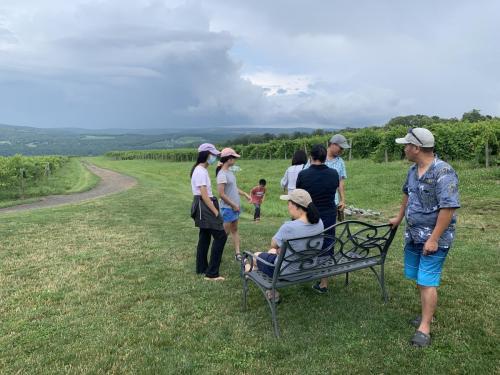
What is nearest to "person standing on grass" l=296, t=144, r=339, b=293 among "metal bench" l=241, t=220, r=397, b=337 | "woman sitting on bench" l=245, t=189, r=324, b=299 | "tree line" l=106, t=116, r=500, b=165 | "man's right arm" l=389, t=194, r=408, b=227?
"metal bench" l=241, t=220, r=397, b=337

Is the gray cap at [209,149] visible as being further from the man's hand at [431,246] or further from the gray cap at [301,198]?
the man's hand at [431,246]

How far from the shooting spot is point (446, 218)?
3.46 metres

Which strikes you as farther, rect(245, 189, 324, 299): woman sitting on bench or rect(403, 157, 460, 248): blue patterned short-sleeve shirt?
rect(245, 189, 324, 299): woman sitting on bench

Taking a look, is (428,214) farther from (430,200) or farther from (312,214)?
(312,214)

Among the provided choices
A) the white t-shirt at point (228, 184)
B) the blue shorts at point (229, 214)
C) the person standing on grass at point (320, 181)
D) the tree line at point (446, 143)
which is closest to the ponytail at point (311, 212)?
the person standing on grass at point (320, 181)

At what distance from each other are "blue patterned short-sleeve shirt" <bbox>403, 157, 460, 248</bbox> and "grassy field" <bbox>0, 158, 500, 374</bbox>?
106 cm

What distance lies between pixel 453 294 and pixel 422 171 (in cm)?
217

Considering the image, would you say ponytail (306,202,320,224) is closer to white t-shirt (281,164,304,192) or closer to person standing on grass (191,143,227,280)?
person standing on grass (191,143,227,280)

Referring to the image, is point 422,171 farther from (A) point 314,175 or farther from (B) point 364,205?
(B) point 364,205

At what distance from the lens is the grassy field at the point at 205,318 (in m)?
3.47

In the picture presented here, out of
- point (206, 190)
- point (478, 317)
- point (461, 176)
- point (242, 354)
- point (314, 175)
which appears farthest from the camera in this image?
point (461, 176)

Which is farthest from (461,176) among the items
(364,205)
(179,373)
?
(179,373)

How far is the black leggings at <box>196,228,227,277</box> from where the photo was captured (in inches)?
221

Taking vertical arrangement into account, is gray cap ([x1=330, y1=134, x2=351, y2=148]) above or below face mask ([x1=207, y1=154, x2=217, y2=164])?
above
